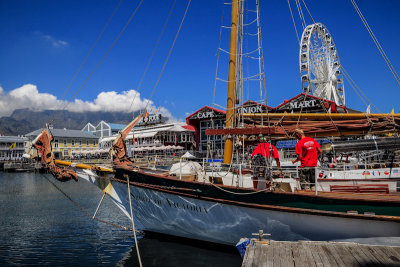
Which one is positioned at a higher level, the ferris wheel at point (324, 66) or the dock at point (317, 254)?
the ferris wheel at point (324, 66)

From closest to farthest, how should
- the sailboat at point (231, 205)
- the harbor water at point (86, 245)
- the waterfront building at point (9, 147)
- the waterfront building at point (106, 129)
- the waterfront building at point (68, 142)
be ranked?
the sailboat at point (231, 205)
the harbor water at point (86, 245)
the waterfront building at point (68, 142)
the waterfront building at point (9, 147)
the waterfront building at point (106, 129)

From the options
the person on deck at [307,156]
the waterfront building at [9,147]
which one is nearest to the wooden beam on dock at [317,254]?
the person on deck at [307,156]

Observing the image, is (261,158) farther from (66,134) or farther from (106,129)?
(106,129)

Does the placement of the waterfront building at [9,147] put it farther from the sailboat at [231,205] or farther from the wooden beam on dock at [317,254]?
the wooden beam on dock at [317,254]

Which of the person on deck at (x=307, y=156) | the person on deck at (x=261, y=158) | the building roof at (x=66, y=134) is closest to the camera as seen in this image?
the person on deck at (x=307, y=156)

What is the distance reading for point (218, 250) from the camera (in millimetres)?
9008

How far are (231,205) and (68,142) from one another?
69.1 metres

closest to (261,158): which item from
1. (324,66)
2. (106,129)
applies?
(324,66)

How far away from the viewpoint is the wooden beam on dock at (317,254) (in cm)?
530

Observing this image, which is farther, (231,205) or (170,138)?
(170,138)

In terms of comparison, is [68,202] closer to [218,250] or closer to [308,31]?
[218,250]

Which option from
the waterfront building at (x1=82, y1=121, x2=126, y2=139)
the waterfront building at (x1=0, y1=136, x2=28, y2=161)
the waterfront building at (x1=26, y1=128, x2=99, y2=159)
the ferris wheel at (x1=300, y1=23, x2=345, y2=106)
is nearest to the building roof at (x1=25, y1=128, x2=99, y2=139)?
the waterfront building at (x1=26, y1=128, x2=99, y2=159)

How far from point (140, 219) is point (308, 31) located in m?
32.4

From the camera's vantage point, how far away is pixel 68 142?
69562 mm
